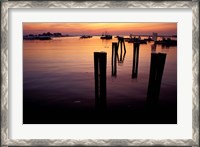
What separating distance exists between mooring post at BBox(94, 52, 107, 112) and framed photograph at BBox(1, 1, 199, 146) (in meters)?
0.01

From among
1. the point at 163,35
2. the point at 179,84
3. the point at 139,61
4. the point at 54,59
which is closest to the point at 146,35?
the point at 163,35

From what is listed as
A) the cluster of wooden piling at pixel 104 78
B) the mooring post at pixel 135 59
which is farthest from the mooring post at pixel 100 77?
the mooring post at pixel 135 59

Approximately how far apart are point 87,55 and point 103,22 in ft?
2.84

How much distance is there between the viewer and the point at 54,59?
4.00m

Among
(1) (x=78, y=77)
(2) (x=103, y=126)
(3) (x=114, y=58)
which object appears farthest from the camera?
(3) (x=114, y=58)

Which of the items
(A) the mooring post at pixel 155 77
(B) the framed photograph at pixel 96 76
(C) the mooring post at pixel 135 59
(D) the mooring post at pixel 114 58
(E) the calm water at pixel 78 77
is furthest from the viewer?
(D) the mooring post at pixel 114 58

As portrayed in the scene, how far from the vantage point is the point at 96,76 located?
3.74 m

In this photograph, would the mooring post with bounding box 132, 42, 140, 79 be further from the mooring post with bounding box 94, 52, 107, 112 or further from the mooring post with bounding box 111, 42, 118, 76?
the mooring post with bounding box 94, 52, 107, 112

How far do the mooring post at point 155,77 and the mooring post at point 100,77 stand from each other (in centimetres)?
49

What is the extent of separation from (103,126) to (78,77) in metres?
1.09

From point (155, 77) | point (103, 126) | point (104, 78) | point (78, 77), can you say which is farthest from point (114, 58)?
point (103, 126)

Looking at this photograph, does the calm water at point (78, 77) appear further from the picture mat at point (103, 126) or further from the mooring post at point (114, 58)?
the picture mat at point (103, 126)

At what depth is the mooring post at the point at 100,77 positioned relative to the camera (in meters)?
3.70

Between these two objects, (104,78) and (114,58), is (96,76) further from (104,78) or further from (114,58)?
(114,58)
